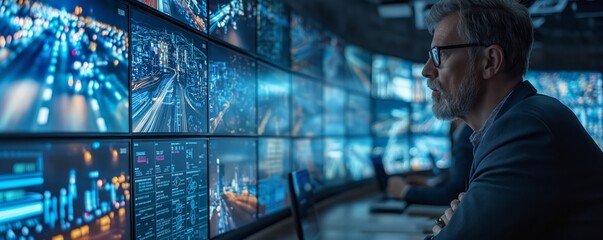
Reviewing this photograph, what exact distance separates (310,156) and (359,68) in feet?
5.43

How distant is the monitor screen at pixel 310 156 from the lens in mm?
3607

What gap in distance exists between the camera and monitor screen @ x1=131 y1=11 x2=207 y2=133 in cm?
168

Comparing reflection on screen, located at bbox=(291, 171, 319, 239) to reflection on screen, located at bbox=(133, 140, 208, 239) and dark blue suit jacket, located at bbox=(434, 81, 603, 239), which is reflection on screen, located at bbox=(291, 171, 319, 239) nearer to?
reflection on screen, located at bbox=(133, 140, 208, 239)

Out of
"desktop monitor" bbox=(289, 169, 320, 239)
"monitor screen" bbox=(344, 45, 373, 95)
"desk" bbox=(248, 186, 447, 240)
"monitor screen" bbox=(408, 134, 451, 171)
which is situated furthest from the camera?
"monitor screen" bbox=(408, 134, 451, 171)

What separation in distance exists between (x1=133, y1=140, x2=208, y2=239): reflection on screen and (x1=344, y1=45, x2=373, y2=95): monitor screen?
297 cm

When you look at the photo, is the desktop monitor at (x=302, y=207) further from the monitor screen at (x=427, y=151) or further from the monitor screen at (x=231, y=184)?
the monitor screen at (x=427, y=151)

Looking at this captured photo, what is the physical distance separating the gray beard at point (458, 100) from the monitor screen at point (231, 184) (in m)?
1.12

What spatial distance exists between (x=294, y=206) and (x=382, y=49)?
4243 mm

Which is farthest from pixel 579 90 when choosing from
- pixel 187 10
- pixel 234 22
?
pixel 187 10

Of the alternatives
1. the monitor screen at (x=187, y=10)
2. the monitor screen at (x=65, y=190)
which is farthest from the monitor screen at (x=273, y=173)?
the monitor screen at (x=65, y=190)

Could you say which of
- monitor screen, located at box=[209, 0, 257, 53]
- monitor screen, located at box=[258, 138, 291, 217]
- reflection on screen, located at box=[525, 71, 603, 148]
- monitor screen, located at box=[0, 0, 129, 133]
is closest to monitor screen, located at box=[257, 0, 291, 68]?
monitor screen, located at box=[209, 0, 257, 53]

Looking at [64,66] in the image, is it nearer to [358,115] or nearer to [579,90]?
[358,115]

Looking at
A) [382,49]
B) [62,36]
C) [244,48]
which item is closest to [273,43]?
[244,48]

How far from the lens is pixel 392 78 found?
236 inches
